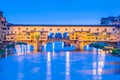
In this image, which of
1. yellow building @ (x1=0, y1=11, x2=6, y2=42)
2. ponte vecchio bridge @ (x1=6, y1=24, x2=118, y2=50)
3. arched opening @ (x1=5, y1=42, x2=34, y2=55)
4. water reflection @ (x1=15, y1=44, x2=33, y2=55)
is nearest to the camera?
water reflection @ (x1=15, y1=44, x2=33, y2=55)

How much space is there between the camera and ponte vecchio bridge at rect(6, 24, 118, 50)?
9112 centimetres

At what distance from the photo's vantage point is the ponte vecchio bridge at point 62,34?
299ft

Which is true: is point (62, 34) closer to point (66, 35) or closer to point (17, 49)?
point (66, 35)

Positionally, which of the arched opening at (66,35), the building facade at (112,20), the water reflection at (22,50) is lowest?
the water reflection at (22,50)

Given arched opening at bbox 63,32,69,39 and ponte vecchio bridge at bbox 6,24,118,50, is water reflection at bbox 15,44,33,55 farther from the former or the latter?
arched opening at bbox 63,32,69,39

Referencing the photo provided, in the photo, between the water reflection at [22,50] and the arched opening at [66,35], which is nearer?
the water reflection at [22,50]

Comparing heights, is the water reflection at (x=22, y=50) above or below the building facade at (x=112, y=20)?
below

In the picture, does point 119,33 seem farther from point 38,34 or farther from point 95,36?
point 38,34

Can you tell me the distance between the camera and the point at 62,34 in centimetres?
9956

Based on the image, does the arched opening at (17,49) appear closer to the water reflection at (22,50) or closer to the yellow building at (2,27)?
the water reflection at (22,50)

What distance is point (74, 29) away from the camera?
322 feet

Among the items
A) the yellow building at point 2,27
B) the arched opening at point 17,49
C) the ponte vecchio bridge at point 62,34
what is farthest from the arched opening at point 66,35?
the yellow building at point 2,27

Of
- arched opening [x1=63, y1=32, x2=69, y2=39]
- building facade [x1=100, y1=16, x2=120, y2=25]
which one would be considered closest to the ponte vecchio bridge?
arched opening [x1=63, y1=32, x2=69, y2=39]

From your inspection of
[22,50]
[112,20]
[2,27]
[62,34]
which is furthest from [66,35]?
[112,20]
